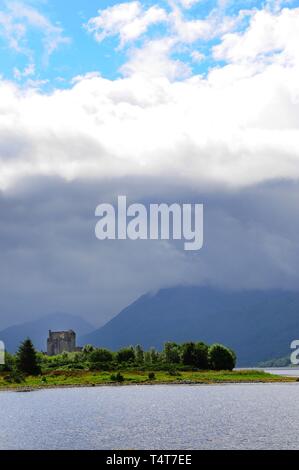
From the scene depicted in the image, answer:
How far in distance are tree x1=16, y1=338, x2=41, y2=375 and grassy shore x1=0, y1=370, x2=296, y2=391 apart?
11.8ft

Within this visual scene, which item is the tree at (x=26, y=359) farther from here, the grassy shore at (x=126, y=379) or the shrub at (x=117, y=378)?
the shrub at (x=117, y=378)

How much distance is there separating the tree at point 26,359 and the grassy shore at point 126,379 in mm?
3582

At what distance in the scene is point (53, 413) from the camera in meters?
87.8

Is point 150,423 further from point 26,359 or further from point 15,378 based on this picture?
point 26,359

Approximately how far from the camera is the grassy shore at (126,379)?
516ft

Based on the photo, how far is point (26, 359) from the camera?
173375mm

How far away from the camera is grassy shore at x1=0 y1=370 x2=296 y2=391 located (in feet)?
516

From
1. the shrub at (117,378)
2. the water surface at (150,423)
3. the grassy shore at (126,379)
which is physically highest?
the water surface at (150,423)

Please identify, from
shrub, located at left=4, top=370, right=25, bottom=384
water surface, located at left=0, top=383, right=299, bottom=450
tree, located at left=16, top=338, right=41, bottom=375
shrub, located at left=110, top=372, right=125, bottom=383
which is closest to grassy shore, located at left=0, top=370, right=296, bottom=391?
shrub, located at left=110, top=372, right=125, bottom=383

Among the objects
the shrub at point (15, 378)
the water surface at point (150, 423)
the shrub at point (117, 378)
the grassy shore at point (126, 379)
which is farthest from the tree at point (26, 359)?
the water surface at point (150, 423)

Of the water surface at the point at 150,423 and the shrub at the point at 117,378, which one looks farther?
the shrub at the point at 117,378

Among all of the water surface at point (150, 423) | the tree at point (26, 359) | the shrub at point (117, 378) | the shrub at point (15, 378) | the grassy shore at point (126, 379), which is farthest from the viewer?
the tree at point (26, 359)

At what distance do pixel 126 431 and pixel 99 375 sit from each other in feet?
366
